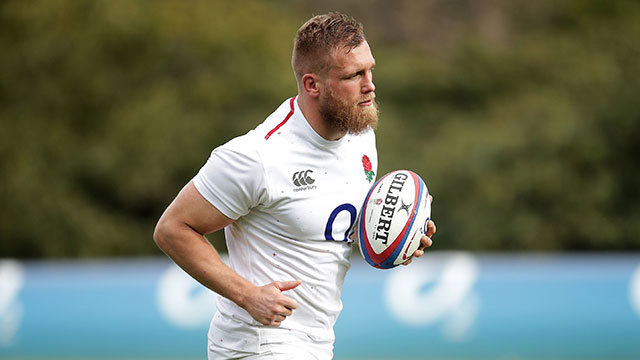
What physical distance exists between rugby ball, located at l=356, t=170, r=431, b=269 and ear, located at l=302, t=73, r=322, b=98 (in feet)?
1.52

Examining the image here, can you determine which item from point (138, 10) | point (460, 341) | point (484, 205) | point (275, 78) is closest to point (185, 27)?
point (138, 10)

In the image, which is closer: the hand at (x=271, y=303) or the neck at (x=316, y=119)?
the hand at (x=271, y=303)

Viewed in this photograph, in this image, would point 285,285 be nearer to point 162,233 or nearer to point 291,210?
point 291,210

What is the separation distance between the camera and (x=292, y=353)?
3428 millimetres

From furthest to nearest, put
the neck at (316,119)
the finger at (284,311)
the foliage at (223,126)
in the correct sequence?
the foliage at (223,126)
the neck at (316,119)
the finger at (284,311)

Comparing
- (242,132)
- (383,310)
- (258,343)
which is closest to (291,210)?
(258,343)

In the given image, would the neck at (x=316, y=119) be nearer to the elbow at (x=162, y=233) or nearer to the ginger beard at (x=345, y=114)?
the ginger beard at (x=345, y=114)

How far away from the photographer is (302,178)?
342 cm

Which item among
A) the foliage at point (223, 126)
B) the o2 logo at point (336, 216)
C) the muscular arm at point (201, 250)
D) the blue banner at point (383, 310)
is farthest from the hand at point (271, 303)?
the foliage at point (223, 126)

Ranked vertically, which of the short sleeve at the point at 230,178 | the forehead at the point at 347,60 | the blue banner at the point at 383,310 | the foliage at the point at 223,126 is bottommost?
the short sleeve at the point at 230,178

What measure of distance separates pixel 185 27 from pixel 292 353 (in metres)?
11.3

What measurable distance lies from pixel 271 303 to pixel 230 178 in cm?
50

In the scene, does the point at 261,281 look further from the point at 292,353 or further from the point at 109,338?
the point at 109,338

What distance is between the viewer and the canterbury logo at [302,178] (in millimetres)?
3408
